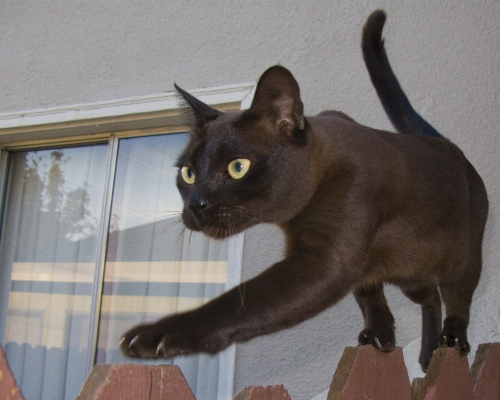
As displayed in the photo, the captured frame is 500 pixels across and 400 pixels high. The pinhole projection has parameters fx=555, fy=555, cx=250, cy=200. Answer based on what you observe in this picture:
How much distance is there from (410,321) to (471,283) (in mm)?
558

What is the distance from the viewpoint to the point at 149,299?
2646 mm

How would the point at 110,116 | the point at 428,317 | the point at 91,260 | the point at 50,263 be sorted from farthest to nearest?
the point at 50,263 → the point at 91,260 → the point at 110,116 → the point at 428,317

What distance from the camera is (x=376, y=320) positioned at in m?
1.36

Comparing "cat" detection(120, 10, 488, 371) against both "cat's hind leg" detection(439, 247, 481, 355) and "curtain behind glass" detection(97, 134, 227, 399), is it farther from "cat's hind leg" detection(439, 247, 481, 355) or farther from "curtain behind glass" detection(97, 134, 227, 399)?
"curtain behind glass" detection(97, 134, 227, 399)

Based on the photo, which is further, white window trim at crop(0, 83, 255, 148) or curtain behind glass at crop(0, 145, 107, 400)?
curtain behind glass at crop(0, 145, 107, 400)

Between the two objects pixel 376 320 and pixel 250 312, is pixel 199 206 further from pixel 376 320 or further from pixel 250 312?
pixel 376 320

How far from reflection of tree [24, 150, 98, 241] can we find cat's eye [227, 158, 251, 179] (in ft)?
6.61

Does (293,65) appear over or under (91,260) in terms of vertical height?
over

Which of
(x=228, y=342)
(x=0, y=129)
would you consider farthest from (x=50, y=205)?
(x=228, y=342)

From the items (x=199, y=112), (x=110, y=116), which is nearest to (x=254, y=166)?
(x=199, y=112)

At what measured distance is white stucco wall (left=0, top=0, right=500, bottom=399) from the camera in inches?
78.4

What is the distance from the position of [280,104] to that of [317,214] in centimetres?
24

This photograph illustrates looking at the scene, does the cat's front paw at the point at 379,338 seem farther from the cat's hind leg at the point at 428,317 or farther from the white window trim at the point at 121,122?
the white window trim at the point at 121,122

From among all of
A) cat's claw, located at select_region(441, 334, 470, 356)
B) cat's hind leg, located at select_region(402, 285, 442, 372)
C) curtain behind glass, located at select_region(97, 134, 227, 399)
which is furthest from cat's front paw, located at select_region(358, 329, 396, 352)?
curtain behind glass, located at select_region(97, 134, 227, 399)
